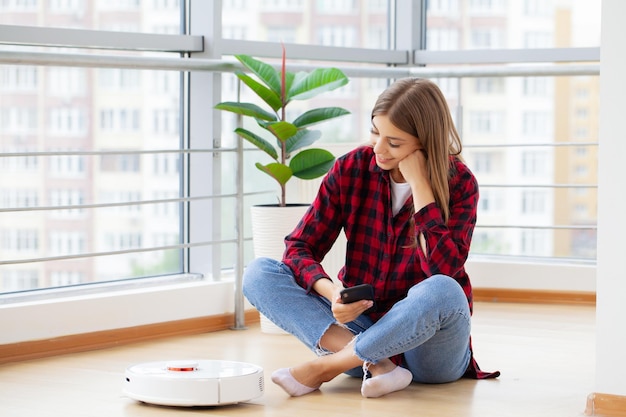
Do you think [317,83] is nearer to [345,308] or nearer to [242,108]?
[242,108]

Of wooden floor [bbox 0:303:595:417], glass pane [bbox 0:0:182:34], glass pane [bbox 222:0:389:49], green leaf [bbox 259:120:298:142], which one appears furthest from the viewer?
glass pane [bbox 222:0:389:49]

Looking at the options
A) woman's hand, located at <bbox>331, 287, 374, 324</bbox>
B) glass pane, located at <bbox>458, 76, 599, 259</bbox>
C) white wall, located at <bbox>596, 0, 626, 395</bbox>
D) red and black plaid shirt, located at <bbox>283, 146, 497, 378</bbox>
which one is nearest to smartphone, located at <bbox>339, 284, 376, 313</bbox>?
woman's hand, located at <bbox>331, 287, 374, 324</bbox>

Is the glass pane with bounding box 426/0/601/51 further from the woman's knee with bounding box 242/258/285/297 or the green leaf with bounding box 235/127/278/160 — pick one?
the woman's knee with bounding box 242/258/285/297

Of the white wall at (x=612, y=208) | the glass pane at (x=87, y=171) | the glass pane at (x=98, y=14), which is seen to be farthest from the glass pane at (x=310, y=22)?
the white wall at (x=612, y=208)

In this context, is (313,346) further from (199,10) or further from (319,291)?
(199,10)

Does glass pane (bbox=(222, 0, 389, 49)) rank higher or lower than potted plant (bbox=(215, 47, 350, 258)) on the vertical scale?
higher

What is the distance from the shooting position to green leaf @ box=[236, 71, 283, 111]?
10.3ft

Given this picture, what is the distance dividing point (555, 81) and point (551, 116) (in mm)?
952

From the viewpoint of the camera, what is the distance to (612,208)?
218 centimetres

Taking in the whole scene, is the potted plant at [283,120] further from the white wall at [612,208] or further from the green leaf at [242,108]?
the white wall at [612,208]

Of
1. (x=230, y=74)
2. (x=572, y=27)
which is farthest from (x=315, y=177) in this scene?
(x=572, y=27)

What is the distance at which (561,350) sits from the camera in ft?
9.55

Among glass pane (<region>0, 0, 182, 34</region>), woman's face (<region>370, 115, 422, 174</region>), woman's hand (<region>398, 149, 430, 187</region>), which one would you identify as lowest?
woman's hand (<region>398, 149, 430, 187</region>)

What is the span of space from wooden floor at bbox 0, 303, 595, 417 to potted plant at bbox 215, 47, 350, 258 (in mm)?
328
